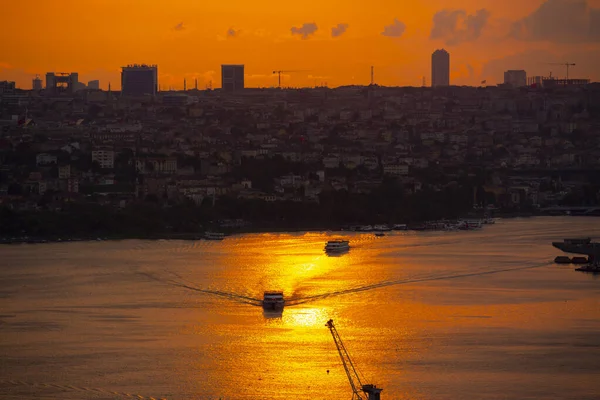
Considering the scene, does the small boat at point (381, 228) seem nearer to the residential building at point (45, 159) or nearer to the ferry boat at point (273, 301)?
the residential building at point (45, 159)

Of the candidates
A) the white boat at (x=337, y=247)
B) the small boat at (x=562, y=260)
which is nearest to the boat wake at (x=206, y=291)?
the white boat at (x=337, y=247)

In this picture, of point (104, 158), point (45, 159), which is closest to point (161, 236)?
point (104, 158)

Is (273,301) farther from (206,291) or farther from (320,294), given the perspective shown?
(206,291)

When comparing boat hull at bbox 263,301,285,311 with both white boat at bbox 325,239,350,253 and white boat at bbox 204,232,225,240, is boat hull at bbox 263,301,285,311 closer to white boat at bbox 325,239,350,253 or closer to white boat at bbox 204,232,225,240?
white boat at bbox 325,239,350,253

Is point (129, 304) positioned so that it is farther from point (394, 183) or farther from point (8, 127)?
point (8, 127)

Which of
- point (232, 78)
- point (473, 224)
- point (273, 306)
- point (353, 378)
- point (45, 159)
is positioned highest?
point (232, 78)

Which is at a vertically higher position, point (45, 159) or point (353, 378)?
point (45, 159)

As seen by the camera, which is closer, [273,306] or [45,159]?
[273,306]
